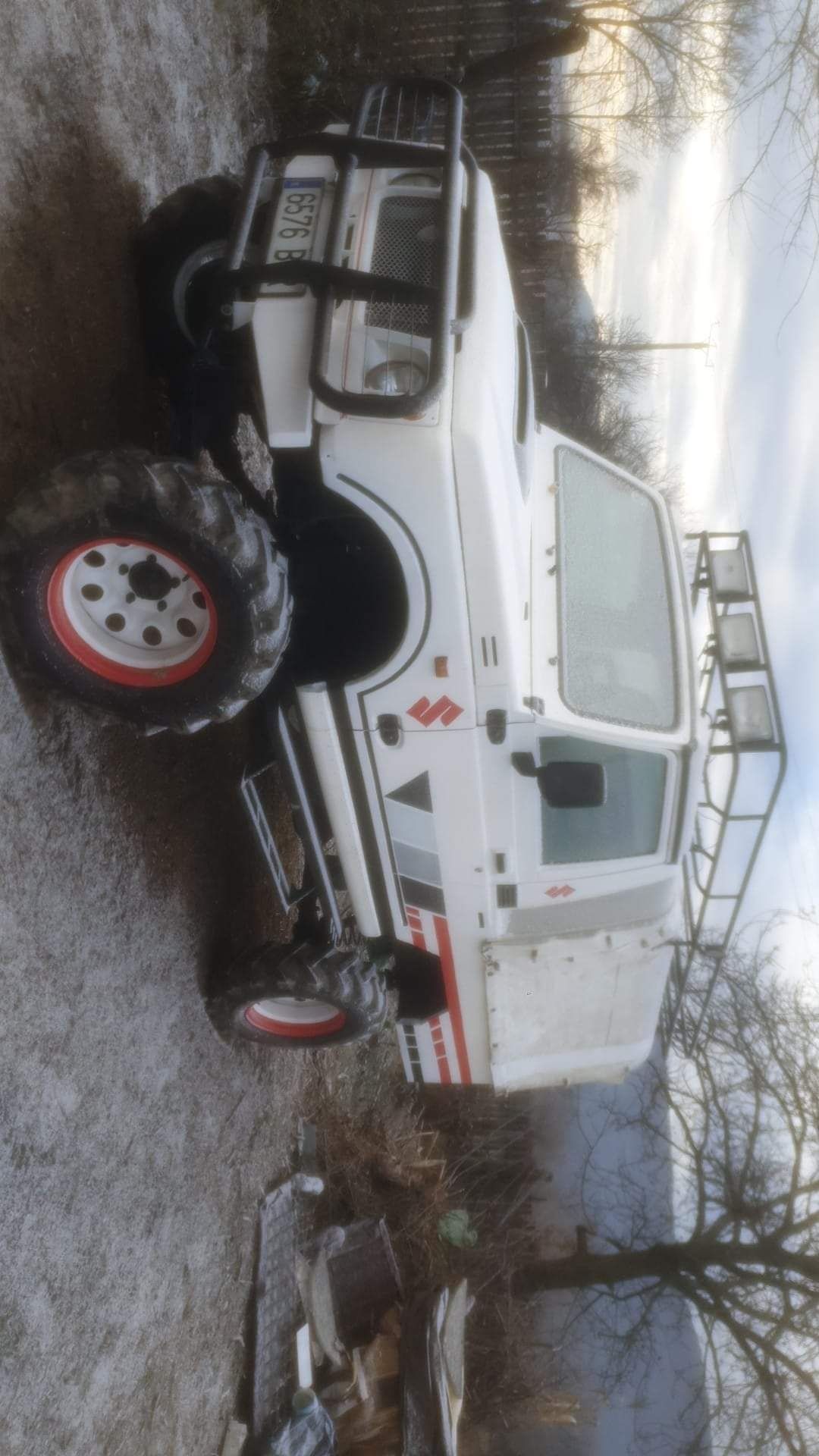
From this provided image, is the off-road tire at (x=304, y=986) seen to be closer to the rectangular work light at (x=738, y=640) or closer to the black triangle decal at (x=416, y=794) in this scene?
the black triangle decal at (x=416, y=794)

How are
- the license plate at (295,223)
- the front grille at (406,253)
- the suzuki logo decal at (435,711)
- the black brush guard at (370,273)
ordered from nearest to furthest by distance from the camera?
1. the black brush guard at (370,273)
2. the front grille at (406,253)
3. the license plate at (295,223)
4. the suzuki logo decal at (435,711)

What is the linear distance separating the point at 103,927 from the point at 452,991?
153 cm

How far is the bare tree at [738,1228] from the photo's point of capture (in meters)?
7.06

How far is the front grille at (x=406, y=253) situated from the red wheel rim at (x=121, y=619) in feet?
3.47

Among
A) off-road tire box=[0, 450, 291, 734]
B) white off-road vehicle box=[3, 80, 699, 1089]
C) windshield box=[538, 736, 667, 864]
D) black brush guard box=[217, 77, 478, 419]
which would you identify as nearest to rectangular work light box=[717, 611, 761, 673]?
white off-road vehicle box=[3, 80, 699, 1089]

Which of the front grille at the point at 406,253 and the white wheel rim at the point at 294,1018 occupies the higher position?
the front grille at the point at 406,253

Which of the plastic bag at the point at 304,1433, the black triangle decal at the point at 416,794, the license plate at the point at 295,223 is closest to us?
the license plate at the point at 295,223

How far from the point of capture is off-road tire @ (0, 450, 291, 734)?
2779 mm

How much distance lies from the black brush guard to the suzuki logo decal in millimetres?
980

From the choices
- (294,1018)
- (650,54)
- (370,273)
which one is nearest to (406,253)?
(370,273)

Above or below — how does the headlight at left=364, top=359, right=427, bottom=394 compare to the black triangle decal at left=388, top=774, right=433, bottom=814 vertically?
above

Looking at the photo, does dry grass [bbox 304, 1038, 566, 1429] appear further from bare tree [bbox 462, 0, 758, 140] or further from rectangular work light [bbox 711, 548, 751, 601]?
bare tree [bbox 462, 0, 758, 140]

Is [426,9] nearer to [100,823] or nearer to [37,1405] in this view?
[100,823]

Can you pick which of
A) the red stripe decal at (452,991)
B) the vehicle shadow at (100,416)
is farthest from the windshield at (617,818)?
the vehicle shadow at (100,416)
